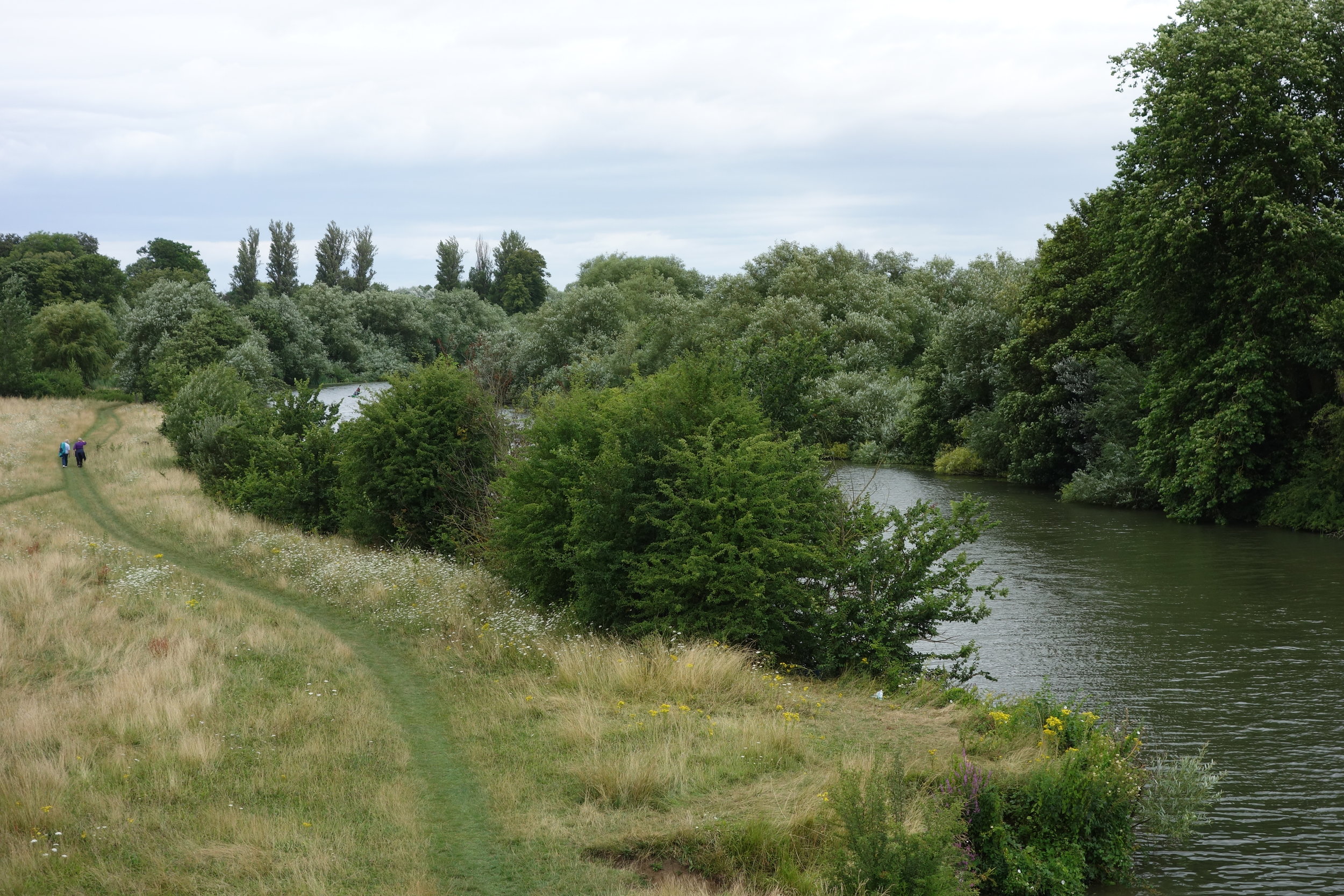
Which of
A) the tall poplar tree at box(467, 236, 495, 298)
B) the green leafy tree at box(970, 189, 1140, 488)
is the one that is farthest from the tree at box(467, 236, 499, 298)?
the green leafy tree at box(970, 189, 1140, 488)

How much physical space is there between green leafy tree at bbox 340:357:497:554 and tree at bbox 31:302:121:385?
62.5 metres

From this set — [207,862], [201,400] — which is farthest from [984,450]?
[207,862]

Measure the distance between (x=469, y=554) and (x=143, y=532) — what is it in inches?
393

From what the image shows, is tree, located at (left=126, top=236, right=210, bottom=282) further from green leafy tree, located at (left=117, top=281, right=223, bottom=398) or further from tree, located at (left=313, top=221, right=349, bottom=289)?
green leafy tree, located at (left=117, top=281, right=223, bottom=398)

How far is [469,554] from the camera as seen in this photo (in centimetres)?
2369

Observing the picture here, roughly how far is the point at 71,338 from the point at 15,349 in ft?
29.1

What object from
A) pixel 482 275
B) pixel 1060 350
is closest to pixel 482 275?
pixel 482 275

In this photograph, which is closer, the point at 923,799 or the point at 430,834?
the point at 430,834

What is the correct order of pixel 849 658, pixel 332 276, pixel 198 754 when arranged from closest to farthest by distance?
pixel 198 754
pixel 849 658
pixel 332 276

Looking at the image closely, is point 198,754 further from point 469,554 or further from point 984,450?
point 984,450

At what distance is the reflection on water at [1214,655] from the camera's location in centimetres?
1054

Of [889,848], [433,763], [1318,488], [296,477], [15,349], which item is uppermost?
[15,349]

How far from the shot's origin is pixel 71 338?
78688 millimetres

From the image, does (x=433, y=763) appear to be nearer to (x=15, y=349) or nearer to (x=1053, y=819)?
(x=1053, y=819)
